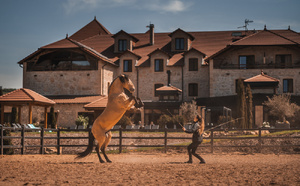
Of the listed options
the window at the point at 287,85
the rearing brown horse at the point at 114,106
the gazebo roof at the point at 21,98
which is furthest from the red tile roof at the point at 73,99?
the rearing brown horse at the point at 114,106

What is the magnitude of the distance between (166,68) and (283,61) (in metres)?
11.2

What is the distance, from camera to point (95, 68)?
37344mm

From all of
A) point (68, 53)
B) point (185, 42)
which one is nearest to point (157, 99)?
point (185, 42)

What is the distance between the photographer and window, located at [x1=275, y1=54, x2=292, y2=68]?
35250 mm

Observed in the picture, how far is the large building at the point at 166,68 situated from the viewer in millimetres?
35344

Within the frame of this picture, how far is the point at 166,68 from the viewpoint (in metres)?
38.9

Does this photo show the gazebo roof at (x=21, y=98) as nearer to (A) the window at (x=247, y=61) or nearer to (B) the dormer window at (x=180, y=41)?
(B) the dormer window at (x=180, y=41)

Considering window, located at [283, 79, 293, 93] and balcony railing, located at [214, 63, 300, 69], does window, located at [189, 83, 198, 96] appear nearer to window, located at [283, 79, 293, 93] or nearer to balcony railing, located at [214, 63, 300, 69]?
balcony railing, located at [214, 63, 300, 69]

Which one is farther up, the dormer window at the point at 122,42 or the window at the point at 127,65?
the dormer window at the point at 122,42

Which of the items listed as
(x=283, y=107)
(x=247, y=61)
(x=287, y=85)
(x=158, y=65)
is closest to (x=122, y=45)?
(x=158, y=65)

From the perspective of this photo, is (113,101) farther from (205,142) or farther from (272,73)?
(272,73)

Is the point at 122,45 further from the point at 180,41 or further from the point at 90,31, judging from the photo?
the point at 90,31

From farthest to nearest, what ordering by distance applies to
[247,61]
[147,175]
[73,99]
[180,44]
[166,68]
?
[180,44], [166,68], [247,61], [73,99], [147,175]

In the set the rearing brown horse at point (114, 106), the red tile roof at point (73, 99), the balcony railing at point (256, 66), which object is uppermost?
the balcony railing at point (256, 66)
